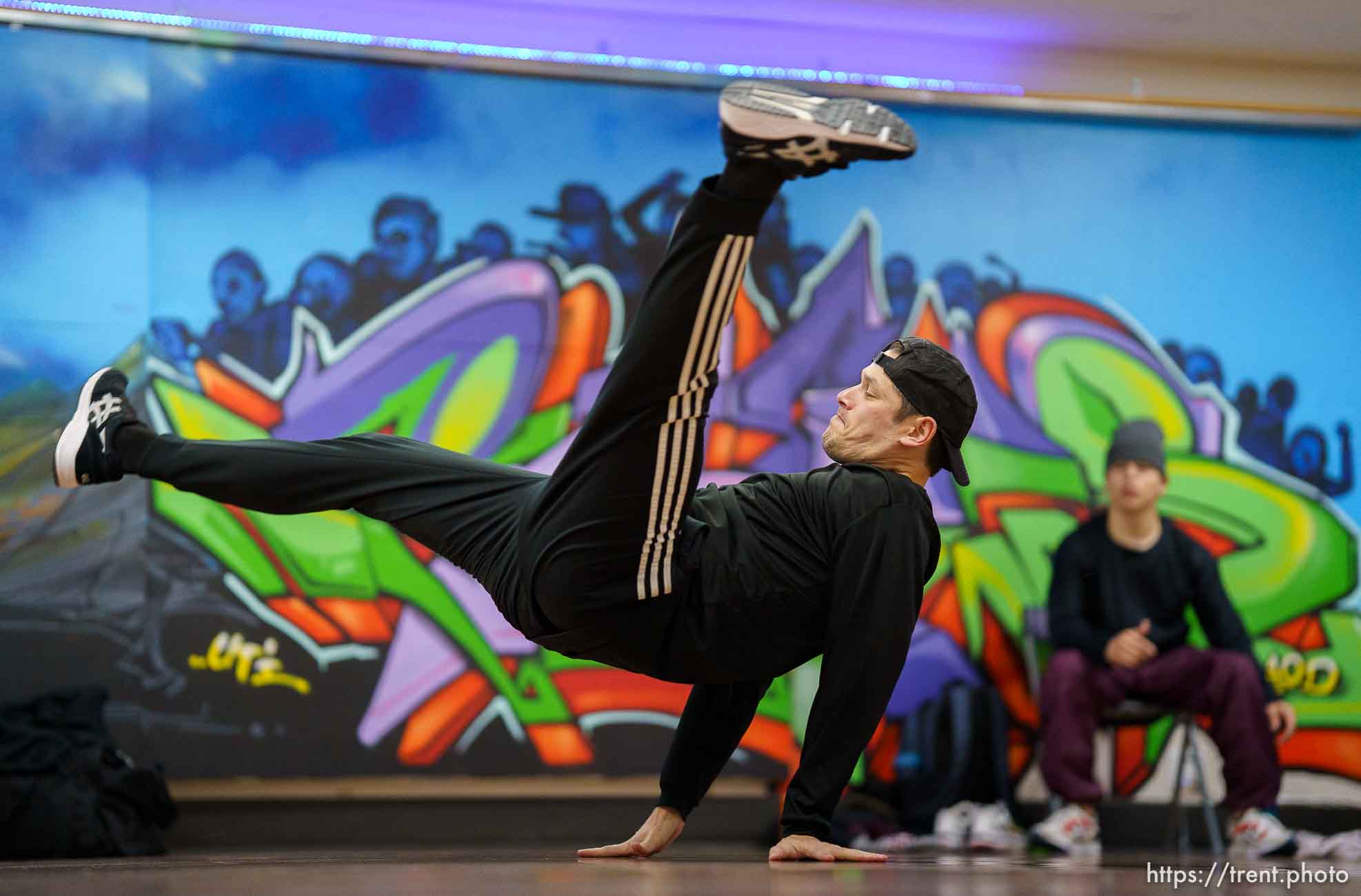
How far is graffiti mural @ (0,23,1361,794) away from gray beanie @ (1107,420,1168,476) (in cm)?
41

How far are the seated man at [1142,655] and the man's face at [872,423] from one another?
215 centimetres

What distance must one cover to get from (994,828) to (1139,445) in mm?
1495

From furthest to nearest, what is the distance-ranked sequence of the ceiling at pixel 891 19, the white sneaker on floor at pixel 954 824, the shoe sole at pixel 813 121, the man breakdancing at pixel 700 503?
the ceiling at pixel 891 19
the white sneaker on floor at pixel 954 824
the man breakdancing at pixel 700 503
the shoe sole at pixel 813 121

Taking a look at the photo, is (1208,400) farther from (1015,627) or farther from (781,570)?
(781,570)

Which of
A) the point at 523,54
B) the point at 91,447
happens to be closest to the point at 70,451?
the point at 91,447

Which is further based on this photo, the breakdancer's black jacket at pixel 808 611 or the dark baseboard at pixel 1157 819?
the dark baseboard at pixel 1157 819

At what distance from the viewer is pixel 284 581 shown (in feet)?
15.5

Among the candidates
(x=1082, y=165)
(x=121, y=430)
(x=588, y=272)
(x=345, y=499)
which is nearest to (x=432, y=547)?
(x=345, y=499)

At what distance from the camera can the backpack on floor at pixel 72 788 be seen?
387cm

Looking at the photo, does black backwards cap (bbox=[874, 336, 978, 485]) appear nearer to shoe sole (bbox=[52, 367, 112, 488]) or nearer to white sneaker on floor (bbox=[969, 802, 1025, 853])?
shoe sole (bbox=[52, 367, 112, 488])

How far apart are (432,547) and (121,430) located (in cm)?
68

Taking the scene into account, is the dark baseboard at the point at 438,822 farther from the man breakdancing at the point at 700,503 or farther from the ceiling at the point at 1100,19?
the ceiling at the point at 1100,19

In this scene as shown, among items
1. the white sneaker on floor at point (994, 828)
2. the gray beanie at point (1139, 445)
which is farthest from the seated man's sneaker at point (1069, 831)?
the gray beanie at point (1139, 445)

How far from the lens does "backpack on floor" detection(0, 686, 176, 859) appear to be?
3.87 m
